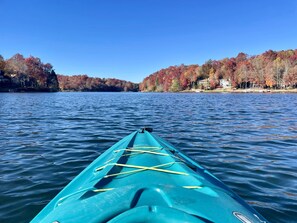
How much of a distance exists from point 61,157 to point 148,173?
4.56 metres

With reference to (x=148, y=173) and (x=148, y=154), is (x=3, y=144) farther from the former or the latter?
(x=148, y=173)

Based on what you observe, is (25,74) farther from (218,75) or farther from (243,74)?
(243,74)

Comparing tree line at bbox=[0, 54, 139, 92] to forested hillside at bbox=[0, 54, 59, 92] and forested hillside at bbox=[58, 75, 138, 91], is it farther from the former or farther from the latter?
forested hillside at bbox=[58, 75, 138, 91]

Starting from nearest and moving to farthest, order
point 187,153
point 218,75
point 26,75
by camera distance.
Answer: point 187,153
point 26,75
point 218,75

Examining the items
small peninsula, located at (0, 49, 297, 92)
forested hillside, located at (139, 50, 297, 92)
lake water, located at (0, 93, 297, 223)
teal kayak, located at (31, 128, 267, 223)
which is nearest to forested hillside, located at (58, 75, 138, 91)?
small peninsula, located at (0, 49, 297, 92)

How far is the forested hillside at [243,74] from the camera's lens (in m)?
93.0

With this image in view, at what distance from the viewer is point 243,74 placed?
103750 millimetres

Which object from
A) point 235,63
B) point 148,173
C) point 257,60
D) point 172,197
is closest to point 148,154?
point 148,173

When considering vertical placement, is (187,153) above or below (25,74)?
below

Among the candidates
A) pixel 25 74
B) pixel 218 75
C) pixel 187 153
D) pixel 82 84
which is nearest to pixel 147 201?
pixel 187 153

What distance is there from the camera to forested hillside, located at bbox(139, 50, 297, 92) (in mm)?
93000

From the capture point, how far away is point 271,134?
34.4 feet

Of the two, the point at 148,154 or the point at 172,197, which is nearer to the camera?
the point at 172,197

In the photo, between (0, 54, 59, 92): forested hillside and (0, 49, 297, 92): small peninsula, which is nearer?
(0, 49, 297, 92): small peninsula
